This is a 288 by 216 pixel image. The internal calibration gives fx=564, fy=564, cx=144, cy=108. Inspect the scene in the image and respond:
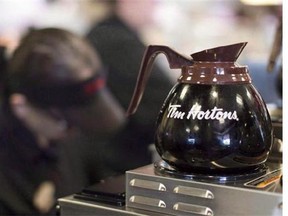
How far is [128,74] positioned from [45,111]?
0.83ft

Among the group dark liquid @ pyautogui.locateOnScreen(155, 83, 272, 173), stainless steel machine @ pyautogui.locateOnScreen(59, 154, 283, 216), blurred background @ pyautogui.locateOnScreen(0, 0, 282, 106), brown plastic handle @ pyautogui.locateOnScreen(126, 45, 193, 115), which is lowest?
stainless steel machine @ pyautogui.locateOnScreen(59, 154, 283, 216)

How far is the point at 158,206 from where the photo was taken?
63 centimetres

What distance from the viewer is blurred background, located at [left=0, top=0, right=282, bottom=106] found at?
1.57 metres

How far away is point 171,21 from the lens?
63.4 inches

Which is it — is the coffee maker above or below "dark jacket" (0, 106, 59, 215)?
above

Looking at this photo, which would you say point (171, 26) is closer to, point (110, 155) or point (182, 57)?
point (110, 155)

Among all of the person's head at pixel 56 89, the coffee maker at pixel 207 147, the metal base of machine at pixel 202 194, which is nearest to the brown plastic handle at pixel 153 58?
the coffee maker at pixel 207 147

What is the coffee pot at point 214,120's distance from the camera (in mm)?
609

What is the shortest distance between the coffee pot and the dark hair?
87cm

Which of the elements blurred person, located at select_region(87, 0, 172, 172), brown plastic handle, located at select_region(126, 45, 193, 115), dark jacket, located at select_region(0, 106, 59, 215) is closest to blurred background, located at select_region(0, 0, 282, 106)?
blurred person, located at select_region(87, 0, 172, 172)

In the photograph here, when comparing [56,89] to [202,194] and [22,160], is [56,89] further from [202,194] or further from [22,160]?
[202,194]

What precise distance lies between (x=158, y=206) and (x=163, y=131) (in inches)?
3.3

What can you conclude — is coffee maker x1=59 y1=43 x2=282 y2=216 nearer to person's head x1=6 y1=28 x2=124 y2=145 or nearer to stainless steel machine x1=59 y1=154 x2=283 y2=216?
stainless steel machine x1=59 y1=154 x2=283 y2=216

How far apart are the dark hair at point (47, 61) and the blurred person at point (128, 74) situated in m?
Result: 0.07
